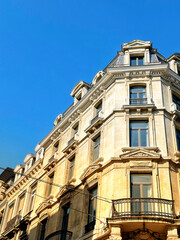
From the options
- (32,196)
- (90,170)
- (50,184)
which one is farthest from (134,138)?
(32,196)

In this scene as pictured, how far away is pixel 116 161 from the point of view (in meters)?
19.8

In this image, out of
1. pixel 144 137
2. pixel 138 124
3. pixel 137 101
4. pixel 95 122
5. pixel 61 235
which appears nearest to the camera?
pixel 144 137

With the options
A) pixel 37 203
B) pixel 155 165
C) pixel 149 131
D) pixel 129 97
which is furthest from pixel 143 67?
pixel 37 203

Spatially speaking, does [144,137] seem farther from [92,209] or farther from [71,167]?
[71,167]

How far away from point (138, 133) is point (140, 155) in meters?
2.12

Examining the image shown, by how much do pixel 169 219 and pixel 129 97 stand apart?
960cm

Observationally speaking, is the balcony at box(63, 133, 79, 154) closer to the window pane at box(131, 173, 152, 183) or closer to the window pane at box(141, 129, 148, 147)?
the window pane at box(141, 129, 148, 147)

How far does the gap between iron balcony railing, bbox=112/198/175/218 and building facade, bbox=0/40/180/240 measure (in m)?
0.05

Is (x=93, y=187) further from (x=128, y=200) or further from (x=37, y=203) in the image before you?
(x=37, y=203)

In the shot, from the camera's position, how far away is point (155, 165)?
19250 mm

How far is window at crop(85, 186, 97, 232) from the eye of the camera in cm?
1950

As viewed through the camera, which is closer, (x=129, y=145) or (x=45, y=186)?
(x=129, y=145)

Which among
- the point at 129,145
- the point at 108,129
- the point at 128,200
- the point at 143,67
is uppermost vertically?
the point at 143,67

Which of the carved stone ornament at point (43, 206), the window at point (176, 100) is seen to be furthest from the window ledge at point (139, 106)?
the carved stone ornament at point (43, 206)
